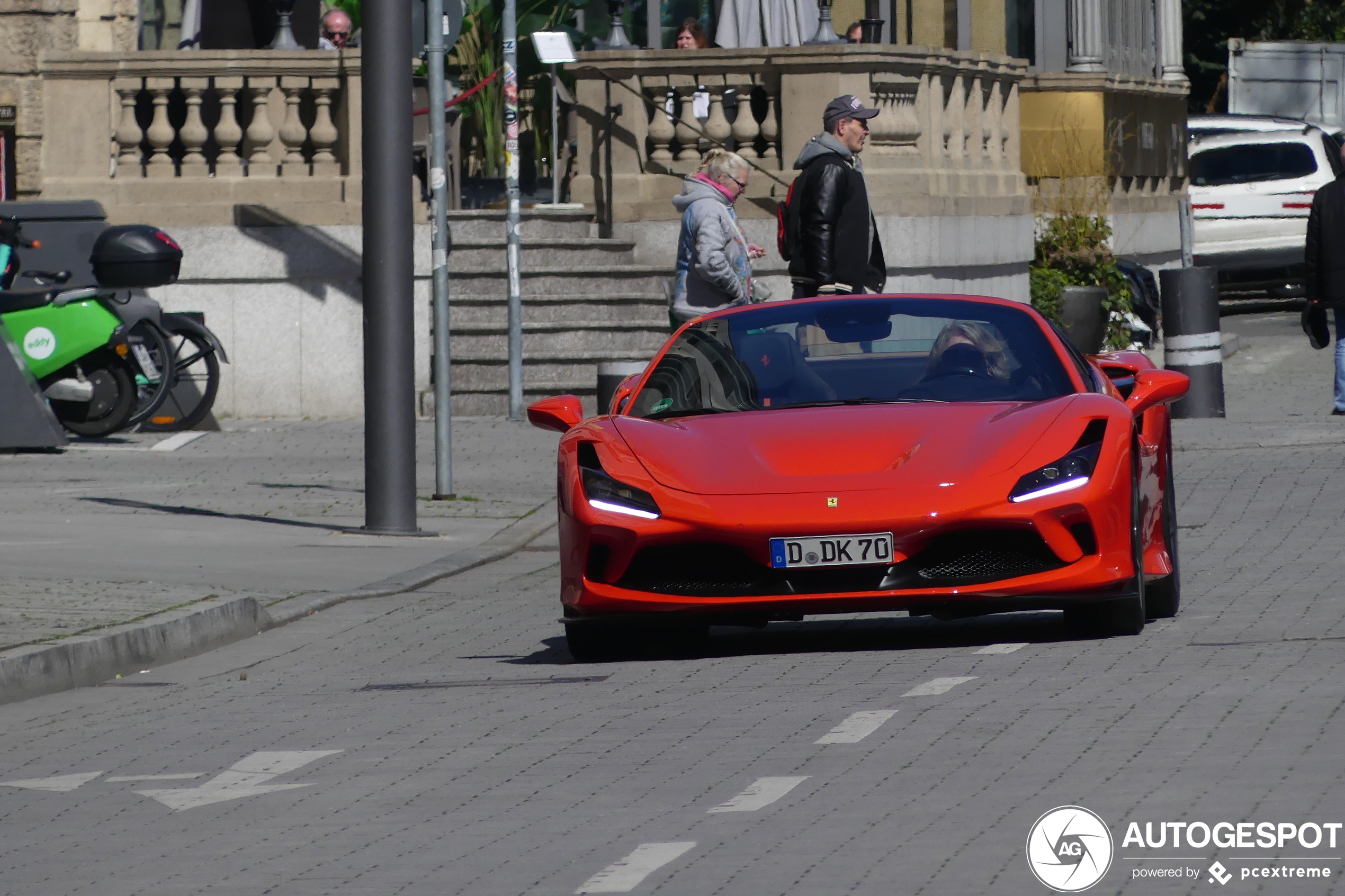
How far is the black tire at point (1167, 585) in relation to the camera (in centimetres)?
962

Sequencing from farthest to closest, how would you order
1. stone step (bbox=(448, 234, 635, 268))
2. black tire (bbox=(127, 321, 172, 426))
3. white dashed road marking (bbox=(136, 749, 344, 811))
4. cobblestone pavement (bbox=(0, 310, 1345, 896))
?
stone step (bbox=(448, 234, 635, 268)) < black tire (bbox=(127, 321, 172, 426)) < white dashed road marking (bbox=(136, 749, 344, 811)) < cobblestone pavement (bbox=(0, 310, 1345, 896))

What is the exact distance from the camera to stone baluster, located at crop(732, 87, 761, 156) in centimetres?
2170

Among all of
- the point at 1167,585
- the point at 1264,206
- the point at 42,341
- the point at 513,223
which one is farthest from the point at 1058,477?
the point at 1264,206

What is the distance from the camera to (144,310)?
61.1 feet

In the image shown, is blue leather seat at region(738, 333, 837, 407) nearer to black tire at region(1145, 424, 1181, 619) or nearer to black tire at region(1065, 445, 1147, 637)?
black tire at region(1065, 445, 1147, 637)

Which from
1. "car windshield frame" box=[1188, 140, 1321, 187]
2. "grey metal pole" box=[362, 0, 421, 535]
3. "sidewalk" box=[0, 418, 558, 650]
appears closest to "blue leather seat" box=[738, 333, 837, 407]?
"sidewalk" box=[0, 418, 558, 650]

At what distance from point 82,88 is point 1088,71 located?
1221 centimetres

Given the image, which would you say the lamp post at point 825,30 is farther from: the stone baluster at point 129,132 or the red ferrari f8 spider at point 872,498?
the red ferrari f8 spider at point 872,498

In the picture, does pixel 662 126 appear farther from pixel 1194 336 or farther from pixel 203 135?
pixel 1194 336

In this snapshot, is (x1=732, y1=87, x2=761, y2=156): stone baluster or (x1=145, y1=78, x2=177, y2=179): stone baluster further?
(x1=732, y1=87, x2=761, y2=156): stone baluster

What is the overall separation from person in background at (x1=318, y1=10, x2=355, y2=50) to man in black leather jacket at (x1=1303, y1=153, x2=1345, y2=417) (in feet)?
29.6

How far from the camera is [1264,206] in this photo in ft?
105

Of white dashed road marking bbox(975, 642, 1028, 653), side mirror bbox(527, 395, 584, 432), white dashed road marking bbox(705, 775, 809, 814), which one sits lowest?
→ white dashed road marking bbox(975, 642, 1028, 653)

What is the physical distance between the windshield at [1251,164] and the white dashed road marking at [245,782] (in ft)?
86.3
